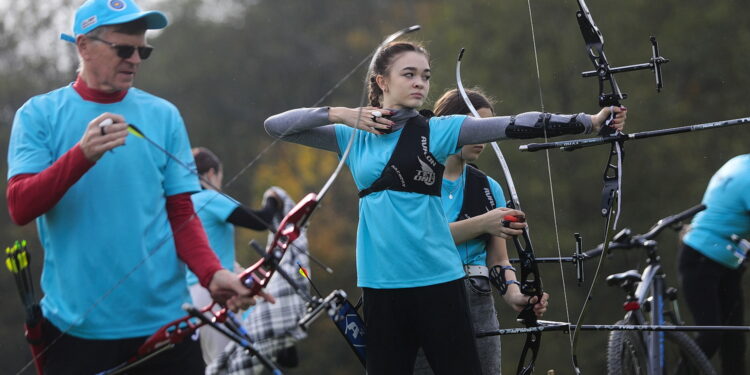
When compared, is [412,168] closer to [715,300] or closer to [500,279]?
[500,279]

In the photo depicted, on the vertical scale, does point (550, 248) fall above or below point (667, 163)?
below

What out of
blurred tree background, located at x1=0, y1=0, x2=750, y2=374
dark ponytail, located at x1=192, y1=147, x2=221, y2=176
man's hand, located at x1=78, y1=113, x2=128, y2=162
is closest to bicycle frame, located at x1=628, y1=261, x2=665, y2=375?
dark ponytail, located at x1=192, y1=147, x2=221, y2=176

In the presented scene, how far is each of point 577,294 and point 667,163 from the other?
1.96m

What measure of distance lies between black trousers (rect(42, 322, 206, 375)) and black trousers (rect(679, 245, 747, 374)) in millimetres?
3733

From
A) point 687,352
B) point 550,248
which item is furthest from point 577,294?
point 687,352

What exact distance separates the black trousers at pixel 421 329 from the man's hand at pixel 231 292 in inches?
24.3

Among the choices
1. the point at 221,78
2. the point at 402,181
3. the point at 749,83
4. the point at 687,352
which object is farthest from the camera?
the point at 221,78

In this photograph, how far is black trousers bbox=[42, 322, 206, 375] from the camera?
9.55 ft

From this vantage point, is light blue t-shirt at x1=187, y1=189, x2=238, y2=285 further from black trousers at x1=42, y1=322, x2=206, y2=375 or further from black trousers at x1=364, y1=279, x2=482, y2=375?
black trousers at x1=42, y1=322, x2=206, y2=375

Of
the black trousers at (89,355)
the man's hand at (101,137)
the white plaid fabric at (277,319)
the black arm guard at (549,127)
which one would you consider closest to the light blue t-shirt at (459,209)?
the black arm guard at (549,127)

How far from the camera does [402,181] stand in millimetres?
3455

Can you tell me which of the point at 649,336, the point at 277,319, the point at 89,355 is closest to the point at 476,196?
the point at 649,336

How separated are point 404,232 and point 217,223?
8.86 feet

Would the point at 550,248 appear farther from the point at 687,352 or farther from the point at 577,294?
the point at 687,352
